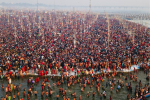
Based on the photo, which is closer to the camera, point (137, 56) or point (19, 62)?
point (19, 62)

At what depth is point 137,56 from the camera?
2839 cm

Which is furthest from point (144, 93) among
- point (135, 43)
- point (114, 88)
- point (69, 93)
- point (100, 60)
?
point (135, 43)

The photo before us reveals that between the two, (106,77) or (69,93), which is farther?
(106,77)

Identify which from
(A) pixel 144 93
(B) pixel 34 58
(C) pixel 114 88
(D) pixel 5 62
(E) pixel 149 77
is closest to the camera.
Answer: (A) pixel 144 93

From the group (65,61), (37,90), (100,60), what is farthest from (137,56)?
(37,90)

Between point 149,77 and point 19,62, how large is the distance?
15817mm

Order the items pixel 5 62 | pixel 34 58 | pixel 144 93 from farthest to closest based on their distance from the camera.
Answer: pixel 34 58
pixel 5 62
pixel 144 93

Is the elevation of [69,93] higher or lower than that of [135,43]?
lower

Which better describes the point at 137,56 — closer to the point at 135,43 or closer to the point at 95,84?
the point at 135,43

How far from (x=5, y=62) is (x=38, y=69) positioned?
15.3ft

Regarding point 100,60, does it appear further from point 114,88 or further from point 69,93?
point 69,93

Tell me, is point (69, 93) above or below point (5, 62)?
below

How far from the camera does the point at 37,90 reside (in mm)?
19547

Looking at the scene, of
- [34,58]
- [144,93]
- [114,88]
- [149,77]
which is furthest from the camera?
[34,58]
